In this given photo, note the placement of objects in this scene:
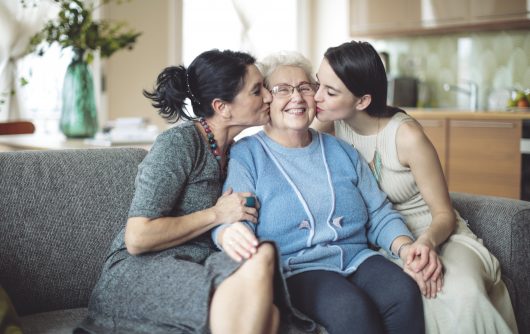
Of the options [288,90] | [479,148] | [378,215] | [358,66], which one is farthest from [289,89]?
[479,148]

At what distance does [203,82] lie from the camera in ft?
6.46

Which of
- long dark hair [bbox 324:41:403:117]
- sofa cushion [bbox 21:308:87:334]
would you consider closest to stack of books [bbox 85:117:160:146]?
sofa cushion [bbox 21:308:87:334]

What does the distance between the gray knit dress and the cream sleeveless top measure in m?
0.57

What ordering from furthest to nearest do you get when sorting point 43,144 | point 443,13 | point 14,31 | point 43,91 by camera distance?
point 443,13, point 43,91, point 14,31, point 43,144

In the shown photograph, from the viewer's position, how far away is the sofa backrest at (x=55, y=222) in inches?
74.6

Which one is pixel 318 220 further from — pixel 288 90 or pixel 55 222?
pixel 55 222


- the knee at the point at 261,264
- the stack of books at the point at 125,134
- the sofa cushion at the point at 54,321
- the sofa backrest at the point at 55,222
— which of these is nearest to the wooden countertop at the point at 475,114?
the stack of books at the point at 125,134

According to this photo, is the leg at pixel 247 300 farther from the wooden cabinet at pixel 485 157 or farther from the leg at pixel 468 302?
the wooden cabinet at pixel 485 157

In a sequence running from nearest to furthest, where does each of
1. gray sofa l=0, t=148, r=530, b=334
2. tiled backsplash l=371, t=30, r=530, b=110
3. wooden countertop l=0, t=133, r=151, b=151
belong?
gray sofa l=0, t=148, r=530, b=334, wooden countertop l=0, t=133, r=151, b=151, tiled backsplash l=371, t=30, r=530, b=110

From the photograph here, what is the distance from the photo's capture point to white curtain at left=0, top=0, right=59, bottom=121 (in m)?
3.98

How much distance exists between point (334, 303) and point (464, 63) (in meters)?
4.08

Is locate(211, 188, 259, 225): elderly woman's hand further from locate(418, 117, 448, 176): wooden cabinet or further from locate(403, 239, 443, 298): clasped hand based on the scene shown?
locate(418, 117, 448, 176): wooden cabinet

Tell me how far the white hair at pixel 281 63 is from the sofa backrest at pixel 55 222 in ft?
1.90

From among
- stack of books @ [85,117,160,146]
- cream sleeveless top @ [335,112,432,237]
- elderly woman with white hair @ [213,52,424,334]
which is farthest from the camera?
stack of books @ [85,117,160,146]
